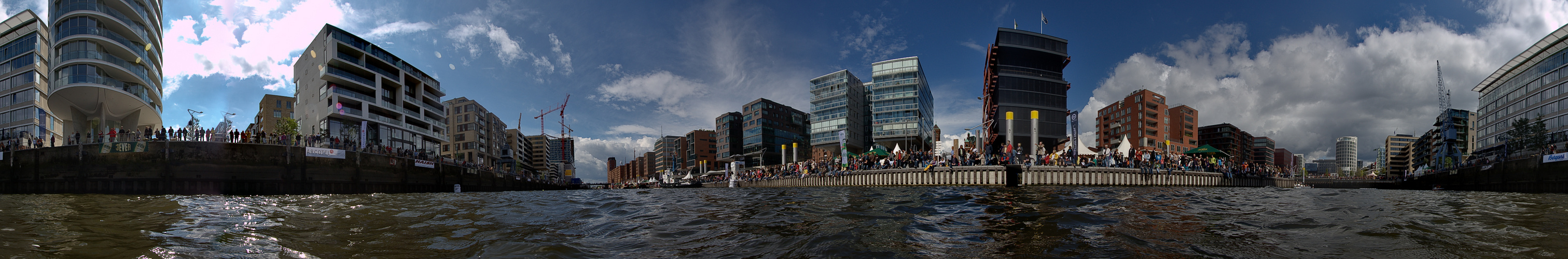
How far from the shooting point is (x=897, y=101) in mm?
88062

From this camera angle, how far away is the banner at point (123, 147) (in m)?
28.3

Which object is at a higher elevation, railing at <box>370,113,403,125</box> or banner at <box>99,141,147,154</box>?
railing at <box>370,113,403,125</box>

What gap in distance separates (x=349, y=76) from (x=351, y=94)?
150 centimetres

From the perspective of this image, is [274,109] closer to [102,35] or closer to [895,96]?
[102,35]

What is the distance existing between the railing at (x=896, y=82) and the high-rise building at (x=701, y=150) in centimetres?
5616

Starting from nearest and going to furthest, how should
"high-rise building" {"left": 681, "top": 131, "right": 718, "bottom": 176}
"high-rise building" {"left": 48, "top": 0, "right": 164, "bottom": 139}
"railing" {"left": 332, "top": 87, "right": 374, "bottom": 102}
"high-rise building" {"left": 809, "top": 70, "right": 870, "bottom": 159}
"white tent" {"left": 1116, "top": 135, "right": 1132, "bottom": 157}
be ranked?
"white tent" {"left": 1116, "top": 135, "right": 1132, "bottom": 157} → "high-rise building" {"left": 48, "top": 0, "right": 164, "bottom": 139} → "railing" {"left": 332, "top": 87, "right": 374, "bottom": 102} → "high-rise building" {"left": 809, "top": 70, "right": 870, "bottom": 159} → "high-rise building" {"left": 681, "top": 131, "right": 718, "bottom": 176}

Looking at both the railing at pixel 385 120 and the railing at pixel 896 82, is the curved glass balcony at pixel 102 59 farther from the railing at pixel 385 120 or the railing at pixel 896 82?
the railing at pixel 896 82

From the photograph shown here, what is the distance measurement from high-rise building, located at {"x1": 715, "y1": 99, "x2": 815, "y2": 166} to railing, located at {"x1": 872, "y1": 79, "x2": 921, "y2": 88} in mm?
29293

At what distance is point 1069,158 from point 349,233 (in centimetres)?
3830

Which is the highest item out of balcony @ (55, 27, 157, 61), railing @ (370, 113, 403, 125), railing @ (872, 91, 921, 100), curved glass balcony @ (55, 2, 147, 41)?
curved glass balcony @ (55, 2, 147, 41)

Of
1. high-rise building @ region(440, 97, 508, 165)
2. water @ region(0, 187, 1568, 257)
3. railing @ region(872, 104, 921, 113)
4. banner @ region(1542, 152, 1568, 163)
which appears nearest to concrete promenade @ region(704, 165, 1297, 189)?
→ banner @ region(1542, 152, 1568, 163)

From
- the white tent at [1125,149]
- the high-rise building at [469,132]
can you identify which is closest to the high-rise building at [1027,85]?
the white tent at [1125,149]

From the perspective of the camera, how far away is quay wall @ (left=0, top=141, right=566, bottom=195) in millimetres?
28203

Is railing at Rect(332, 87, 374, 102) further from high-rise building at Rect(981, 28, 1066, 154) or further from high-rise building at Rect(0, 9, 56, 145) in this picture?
high-rise building at Rect(981, 28, 1066, 154)
